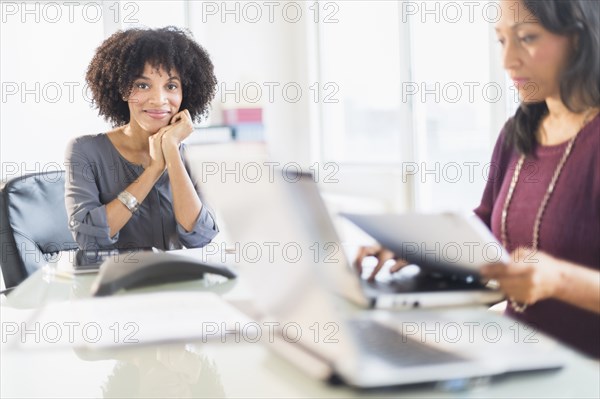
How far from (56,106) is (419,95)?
7.32 ft

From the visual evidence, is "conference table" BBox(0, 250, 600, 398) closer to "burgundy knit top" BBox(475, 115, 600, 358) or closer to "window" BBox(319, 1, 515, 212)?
"burgundy knit top" BBox(475, 115, 600, 358)

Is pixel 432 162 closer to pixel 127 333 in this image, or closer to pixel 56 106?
pixel 56 106

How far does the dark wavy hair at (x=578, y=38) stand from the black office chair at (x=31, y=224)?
4.76 ft

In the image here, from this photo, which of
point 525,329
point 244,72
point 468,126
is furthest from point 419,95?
point 525,329

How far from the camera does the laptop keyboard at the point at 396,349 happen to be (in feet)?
2.40

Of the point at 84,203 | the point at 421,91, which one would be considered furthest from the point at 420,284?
the point at 421,91

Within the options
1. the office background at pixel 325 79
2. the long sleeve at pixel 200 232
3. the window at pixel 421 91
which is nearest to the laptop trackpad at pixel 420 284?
the long sleeve at pixel 200 232

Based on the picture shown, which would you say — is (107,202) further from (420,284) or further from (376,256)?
(420,284)

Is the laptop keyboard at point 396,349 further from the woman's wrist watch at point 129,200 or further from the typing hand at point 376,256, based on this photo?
the woman's wrist watch at point 129,200

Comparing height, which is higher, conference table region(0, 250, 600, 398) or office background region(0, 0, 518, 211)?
office background region(0, 0, 518, 211)

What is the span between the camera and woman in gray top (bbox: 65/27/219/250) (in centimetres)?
204

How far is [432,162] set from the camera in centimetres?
459

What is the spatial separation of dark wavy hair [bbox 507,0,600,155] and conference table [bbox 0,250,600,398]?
22.4 inches

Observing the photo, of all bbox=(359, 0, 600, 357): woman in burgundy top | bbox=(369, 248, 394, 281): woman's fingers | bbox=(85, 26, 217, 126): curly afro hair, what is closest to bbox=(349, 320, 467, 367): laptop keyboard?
bbox=(369, 248, 394, 281): woman's fingers
